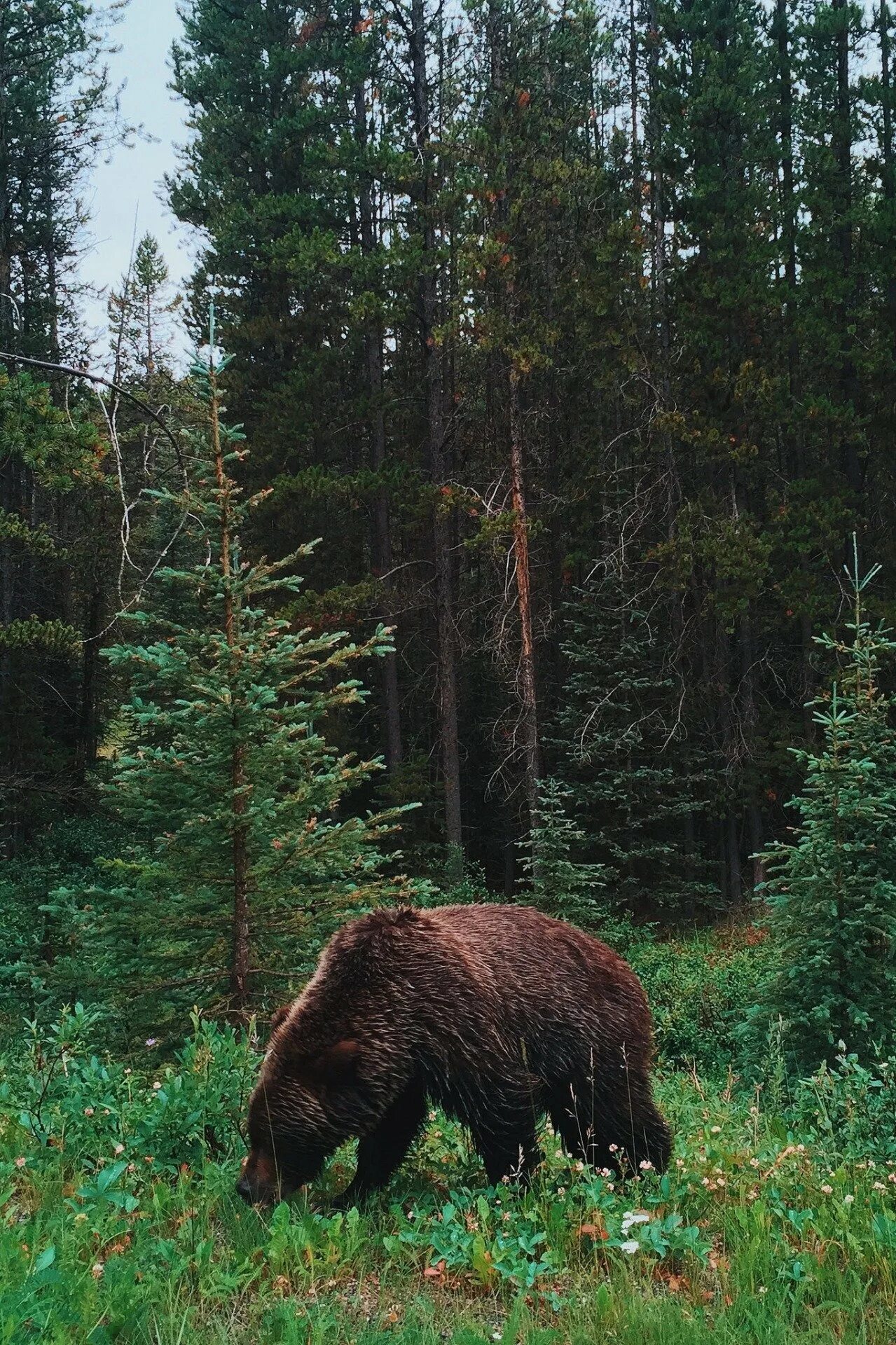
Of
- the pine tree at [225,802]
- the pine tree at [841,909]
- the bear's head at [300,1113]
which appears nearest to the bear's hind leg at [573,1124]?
the bear's head at [300,1113]

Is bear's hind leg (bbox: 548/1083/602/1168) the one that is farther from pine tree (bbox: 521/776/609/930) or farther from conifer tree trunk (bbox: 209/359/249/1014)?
pine tree (bbox: 521/776/609/930)

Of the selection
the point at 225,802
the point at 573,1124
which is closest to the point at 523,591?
the point at 225,802

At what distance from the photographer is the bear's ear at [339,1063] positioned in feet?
14.9

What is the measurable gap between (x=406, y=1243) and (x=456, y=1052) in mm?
882

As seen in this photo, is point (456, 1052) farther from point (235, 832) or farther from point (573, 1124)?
point (235, 832)

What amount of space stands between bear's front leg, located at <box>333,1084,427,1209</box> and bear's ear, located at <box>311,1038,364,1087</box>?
358 mm

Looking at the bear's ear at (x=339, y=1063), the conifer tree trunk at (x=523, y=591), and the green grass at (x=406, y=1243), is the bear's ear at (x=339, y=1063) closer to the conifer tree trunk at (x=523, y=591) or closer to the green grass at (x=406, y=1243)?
the green grass at (x=406, y=1243)

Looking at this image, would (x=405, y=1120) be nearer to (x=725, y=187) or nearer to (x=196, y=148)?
(x=725, y=187)

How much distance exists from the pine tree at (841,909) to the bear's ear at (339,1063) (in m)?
5.42

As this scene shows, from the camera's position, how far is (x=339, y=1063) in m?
4.57

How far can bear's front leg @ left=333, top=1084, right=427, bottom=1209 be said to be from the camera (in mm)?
4898

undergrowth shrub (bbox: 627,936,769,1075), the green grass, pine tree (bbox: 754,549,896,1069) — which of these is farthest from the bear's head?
undergrowth shrub (bbox: 627,936,769,1075)

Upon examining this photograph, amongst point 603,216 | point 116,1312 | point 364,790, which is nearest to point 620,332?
point 603,216

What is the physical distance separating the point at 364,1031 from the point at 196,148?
27352 mm
